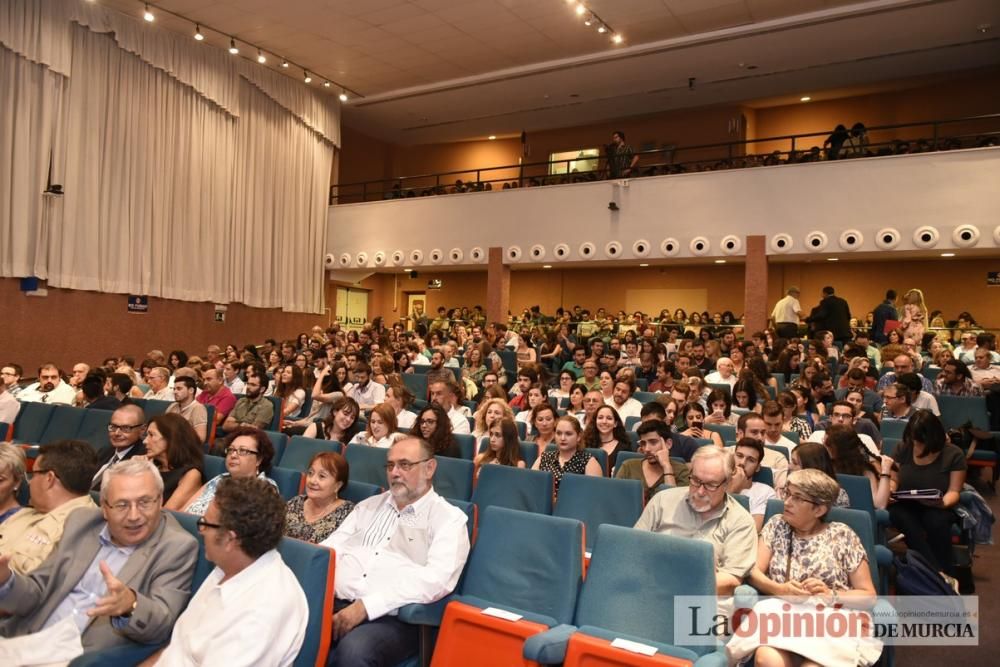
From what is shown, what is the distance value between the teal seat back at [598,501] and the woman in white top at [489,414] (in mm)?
1459

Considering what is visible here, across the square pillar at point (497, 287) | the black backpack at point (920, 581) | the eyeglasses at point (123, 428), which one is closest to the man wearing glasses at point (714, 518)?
the black backpack at point (920, 581)

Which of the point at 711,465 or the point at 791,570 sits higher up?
the point at 711,465

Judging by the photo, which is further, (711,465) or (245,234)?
(245,234)

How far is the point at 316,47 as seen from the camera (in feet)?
41.9

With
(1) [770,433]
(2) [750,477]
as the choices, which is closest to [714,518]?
(2) [750,477]

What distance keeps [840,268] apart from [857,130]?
163 inches

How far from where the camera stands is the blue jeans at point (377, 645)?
2.43 meters

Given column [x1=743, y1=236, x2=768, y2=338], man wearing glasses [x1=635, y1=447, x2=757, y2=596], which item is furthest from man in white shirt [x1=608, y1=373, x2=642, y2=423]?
column [x1=743, y1=236, x2=768, y2=338]

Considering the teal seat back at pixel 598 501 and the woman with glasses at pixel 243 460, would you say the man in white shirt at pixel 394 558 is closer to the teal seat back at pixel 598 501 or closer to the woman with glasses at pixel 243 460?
the woman with glasses at pixel 243 460

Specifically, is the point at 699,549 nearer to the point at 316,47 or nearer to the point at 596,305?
the point at 316,47

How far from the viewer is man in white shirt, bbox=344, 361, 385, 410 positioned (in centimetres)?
693

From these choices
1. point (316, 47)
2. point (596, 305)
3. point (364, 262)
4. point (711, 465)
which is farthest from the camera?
point (596, 305)

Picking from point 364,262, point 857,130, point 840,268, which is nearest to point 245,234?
point 364,262

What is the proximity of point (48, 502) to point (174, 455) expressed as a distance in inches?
31.6
